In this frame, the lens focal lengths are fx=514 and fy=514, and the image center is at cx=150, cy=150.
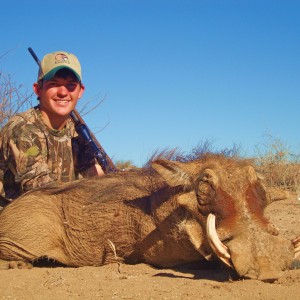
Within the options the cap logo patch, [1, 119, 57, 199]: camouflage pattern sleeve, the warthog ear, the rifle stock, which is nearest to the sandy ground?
the warthog ear

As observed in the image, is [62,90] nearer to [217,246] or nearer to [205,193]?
[205,193]

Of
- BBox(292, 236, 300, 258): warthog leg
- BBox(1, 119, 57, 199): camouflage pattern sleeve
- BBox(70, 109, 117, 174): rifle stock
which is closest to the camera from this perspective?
BBox(292, 236, 300, 258): warthog leg

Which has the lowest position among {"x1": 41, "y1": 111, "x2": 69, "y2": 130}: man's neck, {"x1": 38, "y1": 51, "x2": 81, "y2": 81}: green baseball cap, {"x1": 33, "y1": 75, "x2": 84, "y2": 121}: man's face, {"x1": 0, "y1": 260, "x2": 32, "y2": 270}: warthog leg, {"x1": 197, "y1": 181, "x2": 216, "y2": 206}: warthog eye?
{"x1": 0, "y1": 260, "x2": 32, "y2": 270}: warthog leg

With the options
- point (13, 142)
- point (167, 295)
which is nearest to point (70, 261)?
point (13, 142)

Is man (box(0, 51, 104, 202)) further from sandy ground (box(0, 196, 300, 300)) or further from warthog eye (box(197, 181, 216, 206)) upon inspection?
warthog eye (box(197, 181, 216, 206))

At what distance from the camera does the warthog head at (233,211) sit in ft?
10.7

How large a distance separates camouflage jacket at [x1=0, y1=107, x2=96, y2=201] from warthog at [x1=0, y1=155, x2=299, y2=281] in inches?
13.0

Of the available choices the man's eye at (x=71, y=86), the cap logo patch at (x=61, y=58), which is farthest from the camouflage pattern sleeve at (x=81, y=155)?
the cap logo patch at (x=61, y=58)

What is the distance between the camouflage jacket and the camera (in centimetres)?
514

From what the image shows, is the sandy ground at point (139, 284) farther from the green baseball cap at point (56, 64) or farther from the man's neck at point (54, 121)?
the green baseball cap at point (56, 64)

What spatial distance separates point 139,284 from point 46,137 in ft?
8.66

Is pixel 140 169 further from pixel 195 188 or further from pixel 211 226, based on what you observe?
pixel 211 226

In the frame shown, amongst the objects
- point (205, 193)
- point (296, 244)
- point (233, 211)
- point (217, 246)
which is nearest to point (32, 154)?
point (205, 193)

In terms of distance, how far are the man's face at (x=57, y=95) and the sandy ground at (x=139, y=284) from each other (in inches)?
80.6
